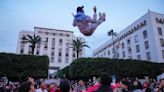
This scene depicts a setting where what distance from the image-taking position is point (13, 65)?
29.3 m

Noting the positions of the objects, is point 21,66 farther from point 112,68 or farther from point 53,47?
point 53,47

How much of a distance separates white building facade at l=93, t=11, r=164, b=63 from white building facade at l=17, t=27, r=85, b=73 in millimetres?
24383

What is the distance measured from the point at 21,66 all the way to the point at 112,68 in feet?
49.3

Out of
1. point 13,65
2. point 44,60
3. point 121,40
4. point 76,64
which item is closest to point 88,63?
point 76,64

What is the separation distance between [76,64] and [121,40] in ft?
81.2

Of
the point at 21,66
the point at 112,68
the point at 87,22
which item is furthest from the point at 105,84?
the point at 21,66

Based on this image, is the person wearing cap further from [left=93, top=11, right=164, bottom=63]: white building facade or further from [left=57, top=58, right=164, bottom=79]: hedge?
[left=93, top=11, right=164, bottom=63]: white building facade

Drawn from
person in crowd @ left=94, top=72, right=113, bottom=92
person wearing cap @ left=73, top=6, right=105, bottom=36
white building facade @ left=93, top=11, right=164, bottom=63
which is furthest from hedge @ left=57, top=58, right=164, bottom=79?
person in crowd @ left=94, top=72, right=113, bottom=92

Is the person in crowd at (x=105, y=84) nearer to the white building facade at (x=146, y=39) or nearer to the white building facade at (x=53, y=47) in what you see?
the white building facade at (x=146, y=39)

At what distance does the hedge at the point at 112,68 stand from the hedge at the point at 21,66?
208 inches

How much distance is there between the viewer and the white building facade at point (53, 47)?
204ft

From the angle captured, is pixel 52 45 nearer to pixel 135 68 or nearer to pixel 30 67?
pixel 30 67

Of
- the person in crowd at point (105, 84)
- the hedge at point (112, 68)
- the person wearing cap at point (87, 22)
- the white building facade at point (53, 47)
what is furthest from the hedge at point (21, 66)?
the white building facade at point (53, 47)

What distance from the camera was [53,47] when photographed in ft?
213
